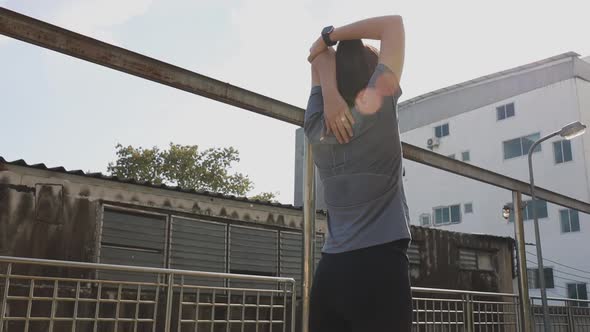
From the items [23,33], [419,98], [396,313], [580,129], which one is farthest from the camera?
[419,98]

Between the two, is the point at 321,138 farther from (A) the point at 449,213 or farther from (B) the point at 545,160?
(A) the point at 449,213

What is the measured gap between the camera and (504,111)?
31297 millimetres

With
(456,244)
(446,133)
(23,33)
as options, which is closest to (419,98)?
(446,133)

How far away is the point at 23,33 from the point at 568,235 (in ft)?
93.8

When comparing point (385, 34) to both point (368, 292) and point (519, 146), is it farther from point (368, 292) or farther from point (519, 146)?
point (519, 146)

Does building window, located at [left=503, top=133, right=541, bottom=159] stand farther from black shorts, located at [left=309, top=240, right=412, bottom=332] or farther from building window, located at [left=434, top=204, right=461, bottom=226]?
black shorts, located at [left=309, top=240, right=412, bottom=332]

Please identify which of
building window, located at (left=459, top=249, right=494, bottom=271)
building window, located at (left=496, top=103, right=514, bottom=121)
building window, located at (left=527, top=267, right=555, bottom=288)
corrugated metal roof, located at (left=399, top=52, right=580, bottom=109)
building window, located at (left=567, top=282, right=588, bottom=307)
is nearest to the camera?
building window, located at (left=459, top=249, right=494, bottom=271)

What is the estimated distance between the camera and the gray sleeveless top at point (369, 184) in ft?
5.49

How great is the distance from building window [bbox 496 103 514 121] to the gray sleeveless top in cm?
3140

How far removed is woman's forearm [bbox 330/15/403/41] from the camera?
5.85ft

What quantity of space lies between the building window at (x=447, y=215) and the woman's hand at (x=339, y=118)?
32.4m

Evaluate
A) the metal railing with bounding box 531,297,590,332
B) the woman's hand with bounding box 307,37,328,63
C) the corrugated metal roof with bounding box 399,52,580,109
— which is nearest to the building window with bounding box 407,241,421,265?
the metal railing with bounding box 531,297,590,332

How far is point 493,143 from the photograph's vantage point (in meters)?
31.5

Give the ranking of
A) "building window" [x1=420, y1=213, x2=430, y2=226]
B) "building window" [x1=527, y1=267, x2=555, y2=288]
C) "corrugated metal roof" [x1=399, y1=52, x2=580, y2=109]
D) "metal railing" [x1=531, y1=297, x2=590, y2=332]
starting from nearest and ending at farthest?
"metal railing" [x1=531, y1=297, x2=590, y2=332] < "building window" [x1=527, y1=267, x2=555, y2=288] < "corrugated metal roof" [x1=399, y1=52, x2=580, y2=109] < "building window" [x1=420, y1=213, x2=430, y2=226]
